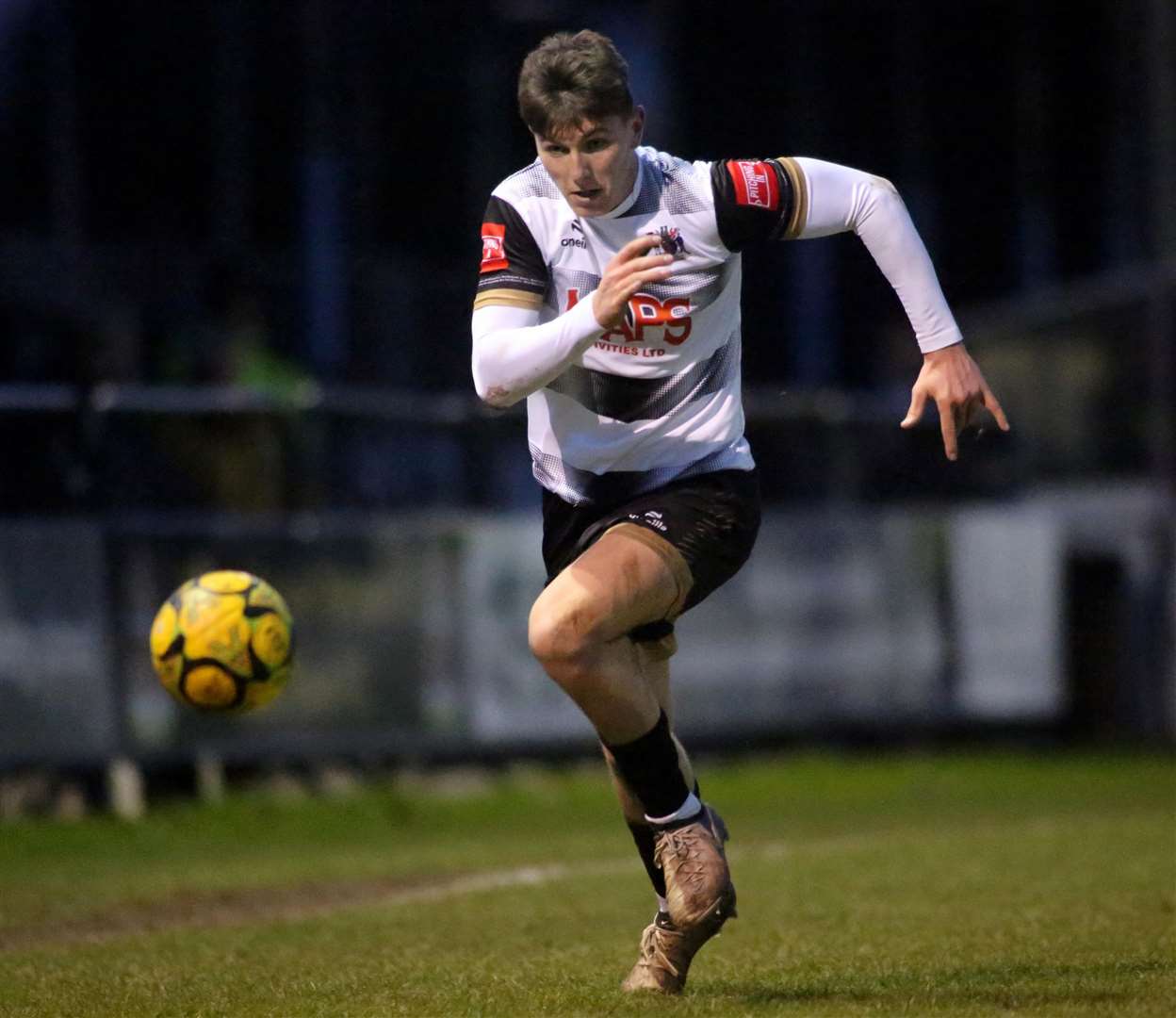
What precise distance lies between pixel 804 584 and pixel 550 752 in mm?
2497

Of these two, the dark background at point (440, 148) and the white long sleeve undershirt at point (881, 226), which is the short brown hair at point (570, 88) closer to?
the white long sleeve undershirt at point (881, 226)

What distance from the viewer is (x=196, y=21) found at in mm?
20922

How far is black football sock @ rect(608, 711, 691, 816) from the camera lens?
559cm

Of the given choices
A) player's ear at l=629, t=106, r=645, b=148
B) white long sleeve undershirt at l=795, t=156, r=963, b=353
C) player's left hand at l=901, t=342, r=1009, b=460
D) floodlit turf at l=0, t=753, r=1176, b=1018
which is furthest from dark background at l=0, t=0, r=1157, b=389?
player's left hand at l=901, t=342, r=1009, b=460

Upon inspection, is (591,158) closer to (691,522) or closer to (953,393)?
(691,522)

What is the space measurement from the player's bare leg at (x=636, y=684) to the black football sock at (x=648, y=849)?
14 centimetres

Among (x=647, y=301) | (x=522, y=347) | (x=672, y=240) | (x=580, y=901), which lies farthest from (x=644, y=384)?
(x=580, y=901)

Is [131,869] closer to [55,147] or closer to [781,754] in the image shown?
[781,754]

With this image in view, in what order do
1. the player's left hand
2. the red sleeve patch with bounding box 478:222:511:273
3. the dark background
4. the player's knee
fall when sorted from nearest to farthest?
the player's knee → the player's left hand → the red sleeve patch with bounding box 478:222:511:273 → the dark background

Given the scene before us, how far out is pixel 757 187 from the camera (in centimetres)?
567

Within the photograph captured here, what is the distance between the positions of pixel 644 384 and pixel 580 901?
3110 millimetres

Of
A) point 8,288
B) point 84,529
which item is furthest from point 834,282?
point 84,529

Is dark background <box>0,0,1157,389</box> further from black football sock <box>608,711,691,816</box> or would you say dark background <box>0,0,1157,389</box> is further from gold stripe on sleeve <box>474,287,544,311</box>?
black football sock <box>608,711,691,816</box>

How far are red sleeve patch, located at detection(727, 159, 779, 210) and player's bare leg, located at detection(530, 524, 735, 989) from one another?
38.2 inches
